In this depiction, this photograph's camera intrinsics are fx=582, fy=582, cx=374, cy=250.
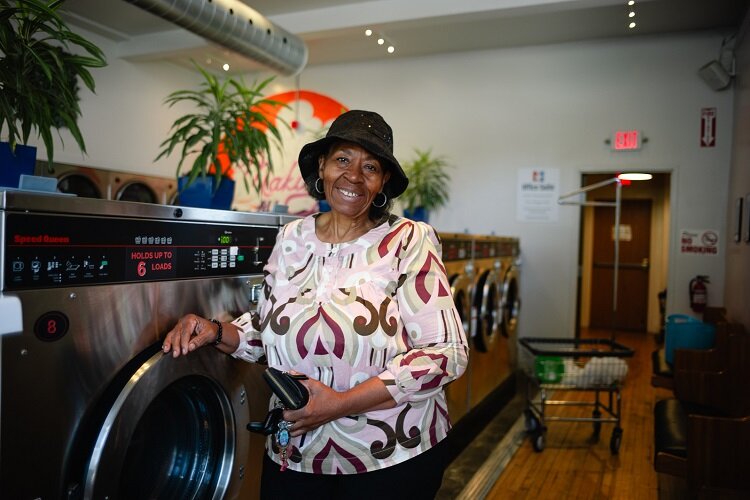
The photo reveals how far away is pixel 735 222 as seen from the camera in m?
4.48

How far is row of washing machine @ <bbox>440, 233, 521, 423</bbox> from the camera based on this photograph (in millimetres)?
3279

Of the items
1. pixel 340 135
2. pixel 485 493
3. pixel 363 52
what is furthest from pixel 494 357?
pixel 363 52

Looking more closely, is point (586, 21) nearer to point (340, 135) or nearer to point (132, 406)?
point (340, 135)

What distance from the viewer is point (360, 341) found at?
48.9 inches

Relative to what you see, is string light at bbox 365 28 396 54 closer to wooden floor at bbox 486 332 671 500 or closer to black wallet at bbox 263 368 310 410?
wooden floor at bbox 486 332 671 500

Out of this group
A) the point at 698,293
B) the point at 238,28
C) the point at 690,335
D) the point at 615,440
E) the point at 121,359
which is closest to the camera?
the point at 121,359

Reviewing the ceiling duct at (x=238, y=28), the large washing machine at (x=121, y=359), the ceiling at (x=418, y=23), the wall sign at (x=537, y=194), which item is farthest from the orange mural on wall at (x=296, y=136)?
the large washing machine at (x=121, y=359)

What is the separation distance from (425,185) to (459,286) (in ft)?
9.70

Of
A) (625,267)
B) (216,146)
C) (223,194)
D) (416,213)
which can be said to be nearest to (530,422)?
(223,194)

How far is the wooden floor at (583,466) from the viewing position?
9.72 ft

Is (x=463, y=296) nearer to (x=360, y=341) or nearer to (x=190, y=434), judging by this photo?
(x=190, y=434)

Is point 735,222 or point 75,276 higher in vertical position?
point 735,222

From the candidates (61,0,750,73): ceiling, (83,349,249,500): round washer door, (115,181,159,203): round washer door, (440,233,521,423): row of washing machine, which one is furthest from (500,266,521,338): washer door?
(115,181,159,203): round washer door

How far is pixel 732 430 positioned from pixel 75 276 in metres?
2.26
